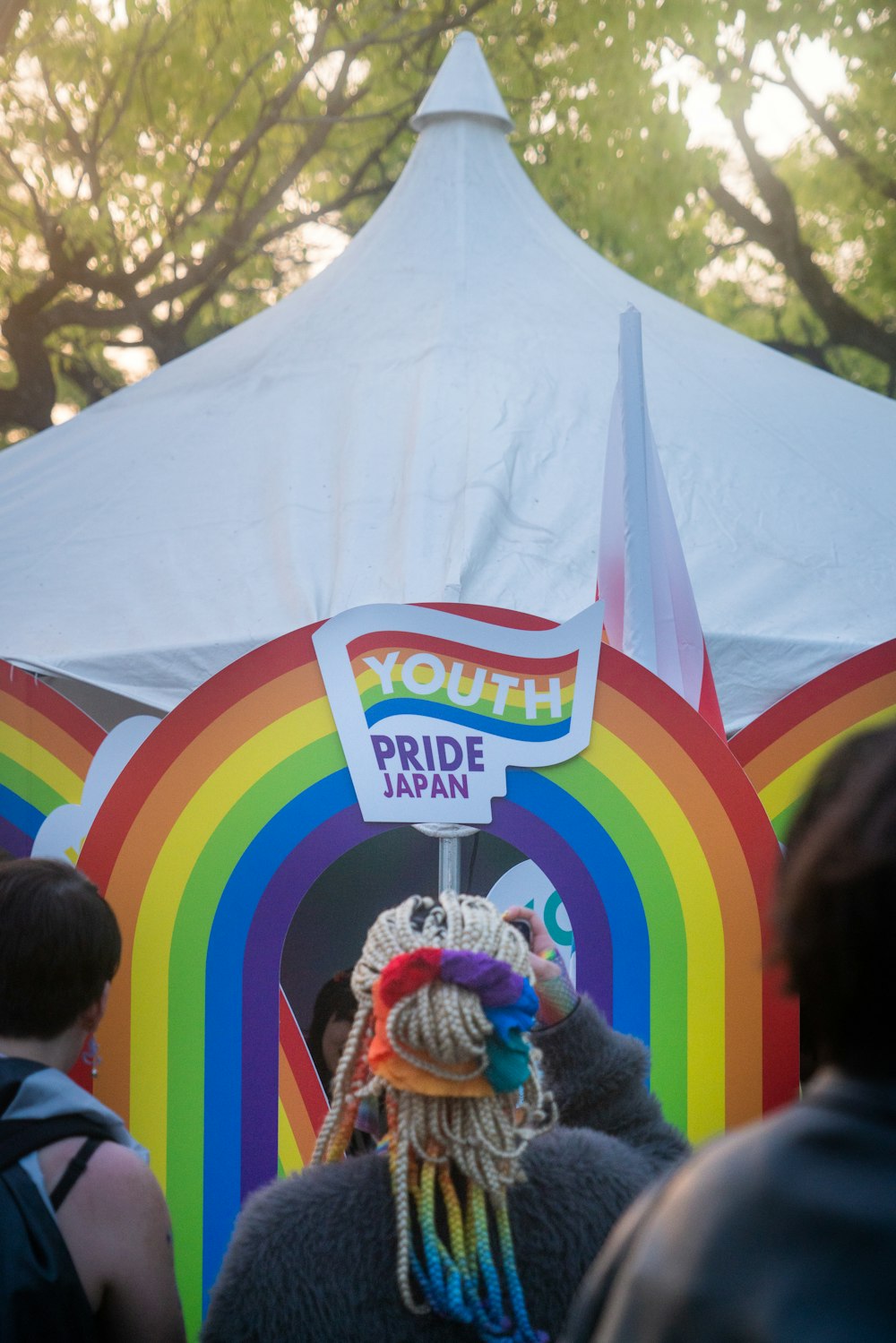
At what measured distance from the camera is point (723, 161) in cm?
955

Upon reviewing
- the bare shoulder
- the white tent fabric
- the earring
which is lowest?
the earring

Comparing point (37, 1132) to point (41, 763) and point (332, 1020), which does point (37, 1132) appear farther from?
point (332, 1020)

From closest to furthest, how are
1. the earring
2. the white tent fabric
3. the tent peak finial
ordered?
the earring
the white tent fabric
the tent peak finial

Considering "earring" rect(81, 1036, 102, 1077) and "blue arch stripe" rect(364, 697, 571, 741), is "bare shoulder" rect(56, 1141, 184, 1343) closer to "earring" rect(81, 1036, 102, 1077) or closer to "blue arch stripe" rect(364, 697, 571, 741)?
"earring" rect(81, 1036, 102, 1077)

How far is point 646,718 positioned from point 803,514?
165 cm

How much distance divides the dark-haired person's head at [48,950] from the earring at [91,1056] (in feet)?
1.98

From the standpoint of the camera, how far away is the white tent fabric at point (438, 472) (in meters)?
3.29

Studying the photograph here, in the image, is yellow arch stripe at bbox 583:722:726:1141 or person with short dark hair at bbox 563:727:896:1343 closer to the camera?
person with short dark hair at bbox 563:727:896:1343

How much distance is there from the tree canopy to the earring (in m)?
6.62

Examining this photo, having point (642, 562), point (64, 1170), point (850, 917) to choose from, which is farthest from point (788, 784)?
point (850, 917)

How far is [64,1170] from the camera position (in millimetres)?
1427

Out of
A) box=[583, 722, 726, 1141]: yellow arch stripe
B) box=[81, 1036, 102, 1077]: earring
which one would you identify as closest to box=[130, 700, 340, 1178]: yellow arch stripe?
box=[81, 1036, 102, 1077]: earring

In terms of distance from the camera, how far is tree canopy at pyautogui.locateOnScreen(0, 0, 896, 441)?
794 centimetres

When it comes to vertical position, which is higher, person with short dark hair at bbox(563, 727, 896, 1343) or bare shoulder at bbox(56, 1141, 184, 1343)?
person with short dark hair at bbox(563, 727, 896, 1343)
